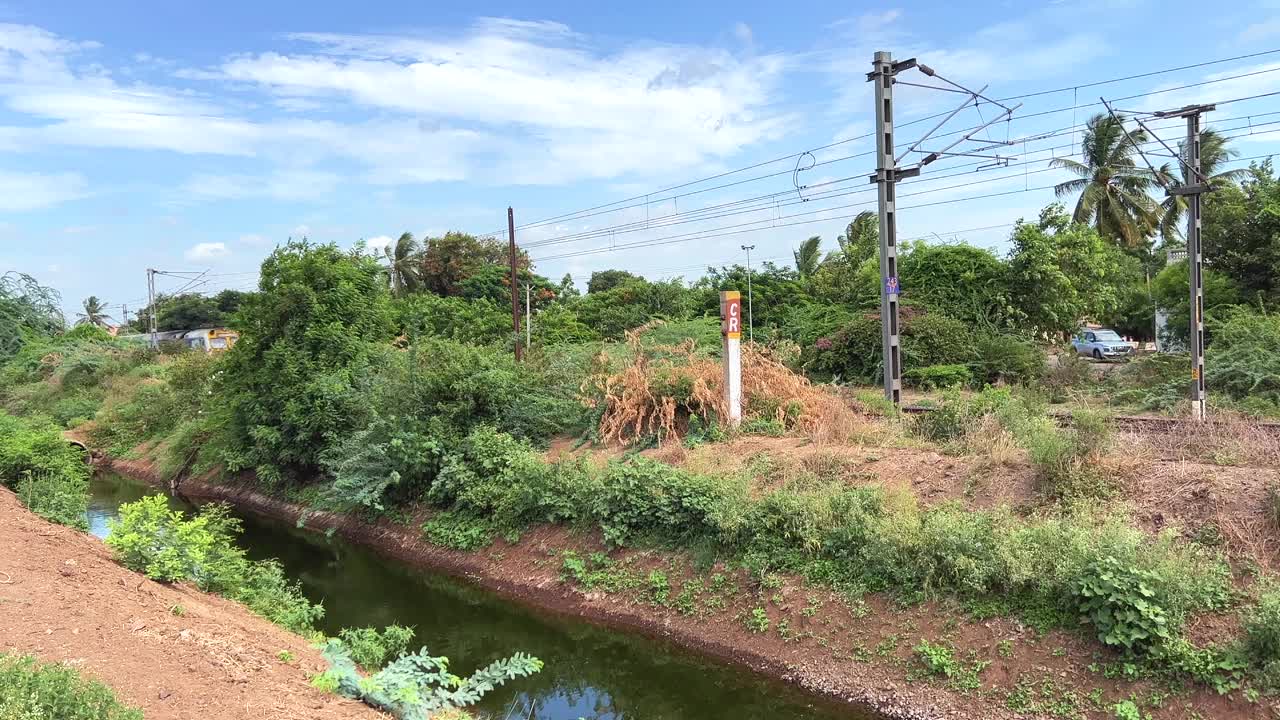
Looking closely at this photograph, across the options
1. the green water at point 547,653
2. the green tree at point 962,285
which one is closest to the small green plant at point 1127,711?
the green water at point 547,653

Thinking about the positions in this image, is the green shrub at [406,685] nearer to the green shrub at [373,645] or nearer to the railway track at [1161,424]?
the green shrub at [373,645]

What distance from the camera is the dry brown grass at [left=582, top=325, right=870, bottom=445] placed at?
14781 millimetres

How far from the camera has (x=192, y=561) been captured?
9359 millimetres

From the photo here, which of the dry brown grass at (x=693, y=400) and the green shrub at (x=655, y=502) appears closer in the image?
the green shrub at (x=655, y=502)

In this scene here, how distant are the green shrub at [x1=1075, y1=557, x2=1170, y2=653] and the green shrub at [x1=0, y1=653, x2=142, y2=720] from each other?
819 centimetres

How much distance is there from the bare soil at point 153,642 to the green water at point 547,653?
3022 mm

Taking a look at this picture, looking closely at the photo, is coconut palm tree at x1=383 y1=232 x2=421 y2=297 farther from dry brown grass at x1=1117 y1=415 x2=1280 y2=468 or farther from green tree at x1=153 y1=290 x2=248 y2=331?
dry brown grass at x1=1117 y1=415 x2=1280 y2=468

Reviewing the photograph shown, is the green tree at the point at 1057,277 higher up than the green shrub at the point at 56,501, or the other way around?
the green tree at the point at 1057,277

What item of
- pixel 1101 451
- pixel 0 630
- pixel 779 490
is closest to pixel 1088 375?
pixel 1101 451

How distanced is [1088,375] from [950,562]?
1625cm

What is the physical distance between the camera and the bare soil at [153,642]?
5340 mm

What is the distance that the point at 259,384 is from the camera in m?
19.7

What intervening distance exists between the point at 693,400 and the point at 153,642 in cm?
1028

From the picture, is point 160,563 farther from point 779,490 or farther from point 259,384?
point 259,384
